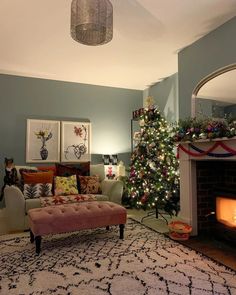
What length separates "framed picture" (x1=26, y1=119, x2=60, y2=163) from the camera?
5.11 meters

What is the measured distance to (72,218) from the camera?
9.78 feet

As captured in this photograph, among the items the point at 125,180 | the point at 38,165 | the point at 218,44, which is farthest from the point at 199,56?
the point at 38,165

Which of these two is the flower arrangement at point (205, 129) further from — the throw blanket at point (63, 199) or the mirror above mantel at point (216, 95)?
the throw blanket at point (63, 199)

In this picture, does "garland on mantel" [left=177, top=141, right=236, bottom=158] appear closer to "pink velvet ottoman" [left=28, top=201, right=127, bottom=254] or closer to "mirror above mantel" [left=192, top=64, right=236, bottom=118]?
"mirror above mantel" [left=192, top=64, right=236, bottom=118]

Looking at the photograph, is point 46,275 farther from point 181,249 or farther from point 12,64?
point 12,64

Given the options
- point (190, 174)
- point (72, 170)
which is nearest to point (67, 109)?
point (72, 170)

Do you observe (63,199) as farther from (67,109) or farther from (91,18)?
(91,18)

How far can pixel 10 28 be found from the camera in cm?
334

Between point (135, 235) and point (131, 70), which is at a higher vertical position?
point (131, 70)

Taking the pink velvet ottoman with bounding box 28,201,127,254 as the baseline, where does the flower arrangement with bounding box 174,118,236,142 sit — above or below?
above

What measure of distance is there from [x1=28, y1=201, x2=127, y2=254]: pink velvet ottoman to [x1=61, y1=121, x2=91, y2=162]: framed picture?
220 cm

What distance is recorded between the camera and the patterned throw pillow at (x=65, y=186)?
4133mm

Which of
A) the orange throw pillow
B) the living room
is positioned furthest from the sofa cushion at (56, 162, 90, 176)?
the living room

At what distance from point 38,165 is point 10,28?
2.70 m
